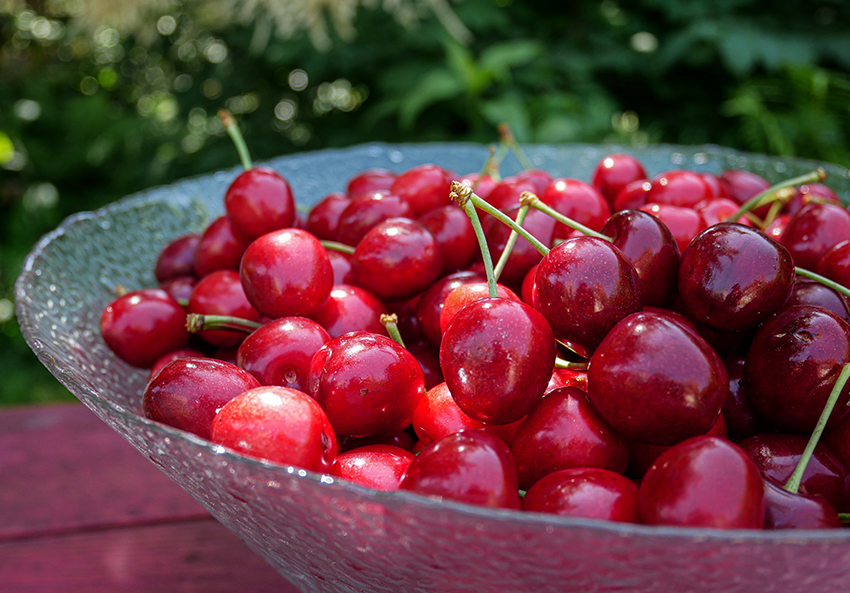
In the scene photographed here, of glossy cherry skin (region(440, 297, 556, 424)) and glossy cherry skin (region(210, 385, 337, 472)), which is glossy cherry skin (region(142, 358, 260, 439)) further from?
glossy cherry skin (region(440, 297, 556, 424))

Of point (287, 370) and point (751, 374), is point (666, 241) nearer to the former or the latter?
point (751, 374)

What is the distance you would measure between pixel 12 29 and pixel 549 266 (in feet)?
9.04

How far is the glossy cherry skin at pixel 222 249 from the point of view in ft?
2.26

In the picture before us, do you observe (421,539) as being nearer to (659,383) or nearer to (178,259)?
(659,383)

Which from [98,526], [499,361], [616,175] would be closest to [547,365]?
[499,361]

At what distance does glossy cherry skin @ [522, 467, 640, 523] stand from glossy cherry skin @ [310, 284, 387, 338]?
0.23 m

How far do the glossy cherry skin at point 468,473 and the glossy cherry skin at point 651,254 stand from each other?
197 millimetres

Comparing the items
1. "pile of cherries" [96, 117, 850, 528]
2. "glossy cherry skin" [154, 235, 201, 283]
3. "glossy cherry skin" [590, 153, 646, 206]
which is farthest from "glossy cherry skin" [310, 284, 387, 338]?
"glossy cherry skin" [590, 153, 646, 206]

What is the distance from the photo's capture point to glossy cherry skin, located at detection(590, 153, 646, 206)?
2.62ft

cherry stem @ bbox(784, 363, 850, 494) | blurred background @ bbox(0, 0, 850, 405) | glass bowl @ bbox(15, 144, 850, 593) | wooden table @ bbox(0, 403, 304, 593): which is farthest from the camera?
blurred background @ bbox(0, 0, 850, 405)

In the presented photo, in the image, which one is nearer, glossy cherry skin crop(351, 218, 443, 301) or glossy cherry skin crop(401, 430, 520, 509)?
glossy cherry skin crop(401, 430, 520, 509)

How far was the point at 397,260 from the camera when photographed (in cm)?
58

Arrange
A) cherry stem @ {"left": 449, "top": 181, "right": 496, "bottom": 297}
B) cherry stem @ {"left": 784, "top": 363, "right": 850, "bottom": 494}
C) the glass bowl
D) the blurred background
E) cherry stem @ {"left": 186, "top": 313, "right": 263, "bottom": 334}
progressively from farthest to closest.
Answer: the blurred background < cherry stem @ {"left": 186, "top": 313, "right": 263, "bottom": 334} < cherry stem @ {"left": 449, "top": 181, "right": 496, "bottom": 297} < cherry stem @ {"left": 784, "top": 363, "right": 850, "bottom": 494} < the glass bowl

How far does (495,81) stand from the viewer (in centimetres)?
189
